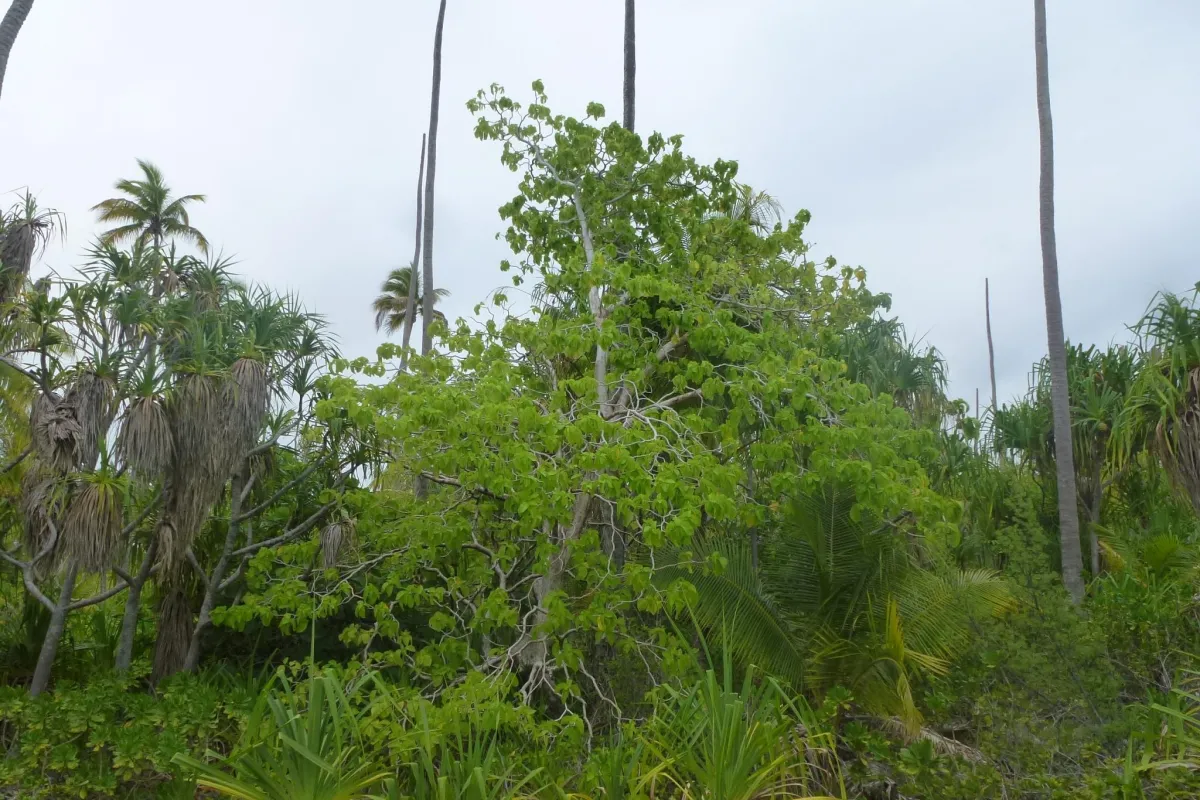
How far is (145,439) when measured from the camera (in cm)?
734

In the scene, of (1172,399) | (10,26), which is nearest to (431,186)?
(10,26)

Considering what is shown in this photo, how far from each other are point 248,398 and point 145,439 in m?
0.92

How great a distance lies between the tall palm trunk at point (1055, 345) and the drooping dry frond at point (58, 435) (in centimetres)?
933

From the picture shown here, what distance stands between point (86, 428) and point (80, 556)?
1.04m

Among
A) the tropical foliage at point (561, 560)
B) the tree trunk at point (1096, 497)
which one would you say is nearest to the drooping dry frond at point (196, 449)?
the tropical foliage at point (561, 560)

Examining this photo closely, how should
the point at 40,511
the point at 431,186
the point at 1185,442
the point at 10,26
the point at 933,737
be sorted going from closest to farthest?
the point at 933,737 → the point at 40,511 → the point at 1185,442 → the point at 10,26 → the point at 431,186

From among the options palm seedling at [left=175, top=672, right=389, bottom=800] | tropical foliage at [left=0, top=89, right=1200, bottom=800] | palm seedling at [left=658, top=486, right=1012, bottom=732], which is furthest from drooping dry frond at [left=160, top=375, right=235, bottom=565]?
palm seedling at [left=658, top=486, right=1012, bottom=732]

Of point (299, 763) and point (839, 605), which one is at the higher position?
point (839, 605)

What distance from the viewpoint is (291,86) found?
590 inches

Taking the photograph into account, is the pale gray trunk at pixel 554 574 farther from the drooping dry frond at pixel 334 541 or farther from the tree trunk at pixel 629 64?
the tree trunk at pixel 629 64

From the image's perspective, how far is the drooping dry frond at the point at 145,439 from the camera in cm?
733

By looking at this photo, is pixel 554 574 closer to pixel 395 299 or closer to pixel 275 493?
pixel 275 493

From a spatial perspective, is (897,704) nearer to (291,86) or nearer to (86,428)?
(86,428)

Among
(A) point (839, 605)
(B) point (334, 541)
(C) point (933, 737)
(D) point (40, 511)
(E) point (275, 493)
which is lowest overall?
(C) point (933, 737)
